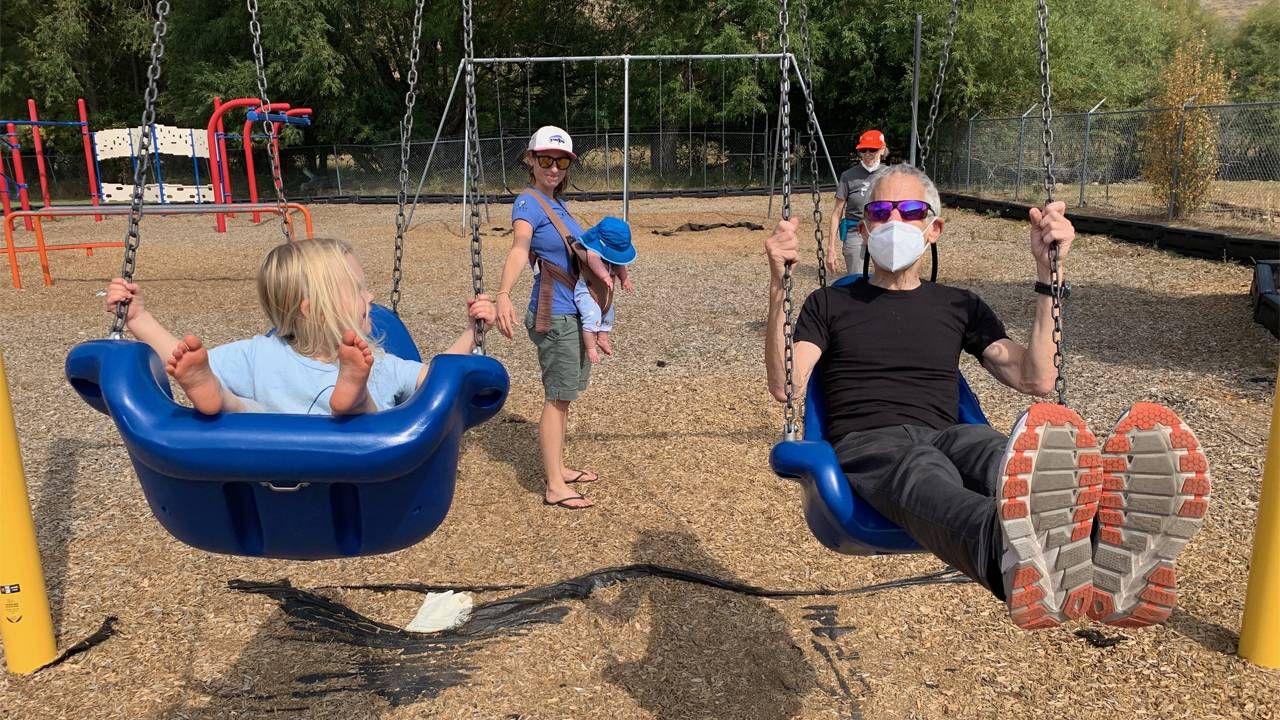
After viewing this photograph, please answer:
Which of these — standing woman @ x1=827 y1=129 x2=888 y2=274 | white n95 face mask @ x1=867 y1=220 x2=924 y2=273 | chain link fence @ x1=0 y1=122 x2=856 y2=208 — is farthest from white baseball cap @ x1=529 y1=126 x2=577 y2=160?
chain link fence @ x1=0 y1=122 x2=856 y2=208

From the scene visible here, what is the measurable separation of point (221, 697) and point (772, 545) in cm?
203

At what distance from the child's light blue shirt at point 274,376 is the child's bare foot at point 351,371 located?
0.24 meters

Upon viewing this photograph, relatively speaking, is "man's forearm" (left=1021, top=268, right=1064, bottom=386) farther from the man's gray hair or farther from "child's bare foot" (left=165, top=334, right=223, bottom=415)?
"child's bare foot" (left=165, top=334, right=223, bottom=415)

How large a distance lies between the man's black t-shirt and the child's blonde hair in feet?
4.06

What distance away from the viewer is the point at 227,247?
1401cm

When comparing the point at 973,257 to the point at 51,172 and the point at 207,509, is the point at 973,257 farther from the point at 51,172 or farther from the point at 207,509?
the point at 51,172

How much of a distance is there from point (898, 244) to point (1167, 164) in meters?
12.8

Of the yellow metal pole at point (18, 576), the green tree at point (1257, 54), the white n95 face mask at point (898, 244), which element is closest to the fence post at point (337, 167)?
the yellow metal pole at point (18, 576)

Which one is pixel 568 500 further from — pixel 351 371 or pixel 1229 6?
pixel 1229 6

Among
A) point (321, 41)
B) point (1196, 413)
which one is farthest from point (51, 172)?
point (1196, 413)

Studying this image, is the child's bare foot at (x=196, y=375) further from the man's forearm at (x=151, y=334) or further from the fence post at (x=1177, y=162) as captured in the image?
the fence post at (x=1177, y=162)

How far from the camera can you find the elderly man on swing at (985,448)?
1783 millimetres

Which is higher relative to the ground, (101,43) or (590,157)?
(101,43)

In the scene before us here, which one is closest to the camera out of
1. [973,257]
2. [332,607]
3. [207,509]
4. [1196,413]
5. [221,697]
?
[207,509]
